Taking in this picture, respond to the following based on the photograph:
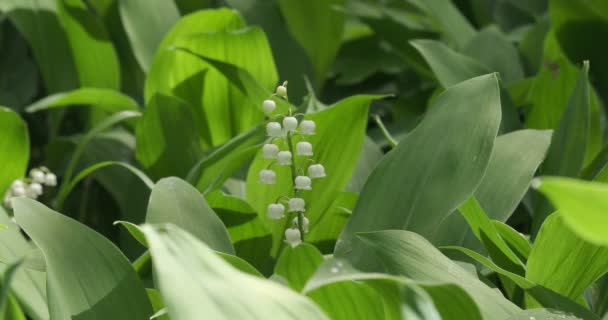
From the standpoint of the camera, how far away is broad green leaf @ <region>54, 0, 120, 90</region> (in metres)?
1.20

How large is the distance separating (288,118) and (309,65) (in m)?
0.70

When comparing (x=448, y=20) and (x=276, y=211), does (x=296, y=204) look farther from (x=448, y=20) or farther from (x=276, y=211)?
(x=448, y=20)

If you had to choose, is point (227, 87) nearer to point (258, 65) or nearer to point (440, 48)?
point (258, 65)

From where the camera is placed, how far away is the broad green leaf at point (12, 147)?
0.86 m

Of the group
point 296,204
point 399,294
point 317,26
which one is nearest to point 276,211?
point 296,204

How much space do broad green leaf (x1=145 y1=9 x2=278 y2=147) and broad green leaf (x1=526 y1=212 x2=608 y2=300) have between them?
18.5 inches

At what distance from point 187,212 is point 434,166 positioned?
0.19 metres

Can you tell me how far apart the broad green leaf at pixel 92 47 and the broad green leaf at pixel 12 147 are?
0.33 meters

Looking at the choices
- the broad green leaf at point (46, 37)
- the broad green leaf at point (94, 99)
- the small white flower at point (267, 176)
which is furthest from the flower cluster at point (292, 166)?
the broad green leaf at point (46, 37)

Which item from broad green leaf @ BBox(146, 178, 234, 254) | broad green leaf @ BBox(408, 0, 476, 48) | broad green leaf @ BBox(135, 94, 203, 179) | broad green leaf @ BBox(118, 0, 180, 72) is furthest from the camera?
broad green leaf @ BBox(408, 0, 476, 48)

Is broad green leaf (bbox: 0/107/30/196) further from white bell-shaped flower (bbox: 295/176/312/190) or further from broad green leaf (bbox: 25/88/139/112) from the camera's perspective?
white bell-shaped flower (bbox: 295/176/312/190)

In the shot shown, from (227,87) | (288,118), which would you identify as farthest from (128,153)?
(288,118)

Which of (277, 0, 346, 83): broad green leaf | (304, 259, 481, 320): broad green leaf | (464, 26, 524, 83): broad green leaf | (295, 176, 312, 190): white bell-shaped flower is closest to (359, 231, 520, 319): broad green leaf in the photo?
(304, 259, 481, 320): broad green leaf

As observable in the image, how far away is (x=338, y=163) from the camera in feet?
2.60
